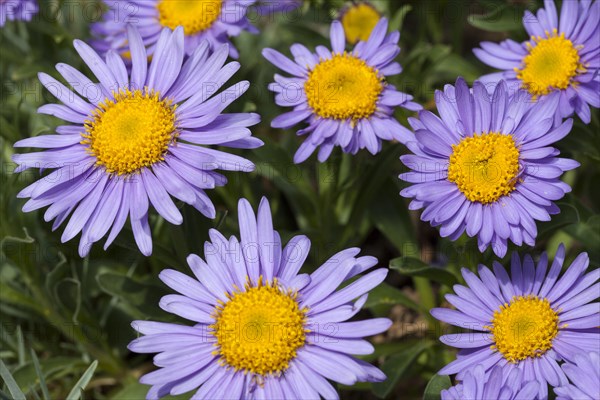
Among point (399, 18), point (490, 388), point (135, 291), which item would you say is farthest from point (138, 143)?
point (399, 18)

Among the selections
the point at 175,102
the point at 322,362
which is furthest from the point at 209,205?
the point at 322,362

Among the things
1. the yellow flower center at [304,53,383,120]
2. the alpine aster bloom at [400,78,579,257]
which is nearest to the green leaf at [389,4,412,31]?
the yellow flower center at [304,53,383,120]

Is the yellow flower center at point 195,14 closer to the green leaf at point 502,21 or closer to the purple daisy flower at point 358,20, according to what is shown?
the purple daisy flower at point 358,20

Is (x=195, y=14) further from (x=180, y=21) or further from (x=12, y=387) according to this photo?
(x=12, y=387)

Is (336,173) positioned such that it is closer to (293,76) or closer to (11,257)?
(293,76)

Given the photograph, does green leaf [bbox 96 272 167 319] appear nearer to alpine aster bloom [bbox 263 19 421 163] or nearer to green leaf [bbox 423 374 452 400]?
alpine aster bloom [bbox 263 19 421 163]

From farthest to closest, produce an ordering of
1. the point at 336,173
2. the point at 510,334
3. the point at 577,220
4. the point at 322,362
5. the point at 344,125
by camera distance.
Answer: the point at 336,173 < the point at 344,125 < the point at 577,220 < the point at 510,334 < the point at 322,362

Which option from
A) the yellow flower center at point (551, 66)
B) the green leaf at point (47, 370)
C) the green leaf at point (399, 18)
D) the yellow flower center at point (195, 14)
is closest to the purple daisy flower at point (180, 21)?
the yellow flower center at point (195, 14)
